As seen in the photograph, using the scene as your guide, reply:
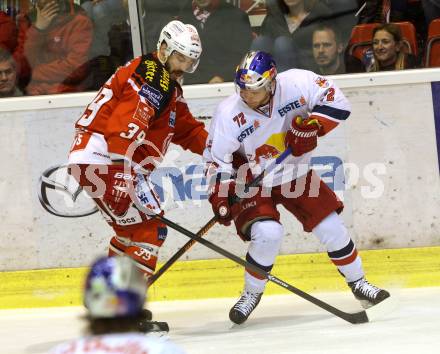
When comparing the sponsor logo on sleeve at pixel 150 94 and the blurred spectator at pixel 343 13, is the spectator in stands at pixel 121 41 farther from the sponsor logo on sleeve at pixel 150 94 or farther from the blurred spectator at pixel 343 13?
the sponsor logo on sleeve at pixel 150 94

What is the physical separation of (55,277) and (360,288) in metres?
1.69

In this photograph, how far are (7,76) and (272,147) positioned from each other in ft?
5.87

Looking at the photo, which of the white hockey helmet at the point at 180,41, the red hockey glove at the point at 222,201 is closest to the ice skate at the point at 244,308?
the red hockey glove at the point at 222,201

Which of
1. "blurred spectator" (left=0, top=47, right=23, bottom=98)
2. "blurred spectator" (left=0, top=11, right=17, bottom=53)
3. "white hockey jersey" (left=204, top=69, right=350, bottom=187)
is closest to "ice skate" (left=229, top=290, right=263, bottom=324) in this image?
"white hockey jersey" (left=204, top=69, right=350, bottom=187)

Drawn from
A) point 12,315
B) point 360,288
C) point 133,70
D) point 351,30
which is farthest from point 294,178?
point 12,315

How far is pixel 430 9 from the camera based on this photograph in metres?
5.53

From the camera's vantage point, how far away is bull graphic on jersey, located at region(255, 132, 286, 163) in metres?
4.68

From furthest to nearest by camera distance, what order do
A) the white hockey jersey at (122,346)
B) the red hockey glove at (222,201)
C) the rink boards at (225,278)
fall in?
the rink boards at (225,278)
the red hockey glove at (222,201)
the white hockey jersey at (122,346)

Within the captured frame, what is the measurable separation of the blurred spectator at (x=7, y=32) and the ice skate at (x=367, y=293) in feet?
7.65

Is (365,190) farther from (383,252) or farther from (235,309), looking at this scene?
(235,309)

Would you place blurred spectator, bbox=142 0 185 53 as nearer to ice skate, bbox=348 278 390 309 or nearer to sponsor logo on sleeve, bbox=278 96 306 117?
sponsor logo on sleeve, bbox=278 96 306 117

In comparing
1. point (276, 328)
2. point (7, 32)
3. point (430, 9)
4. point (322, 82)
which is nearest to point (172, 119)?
point (322, 82)

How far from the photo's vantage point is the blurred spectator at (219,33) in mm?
5629

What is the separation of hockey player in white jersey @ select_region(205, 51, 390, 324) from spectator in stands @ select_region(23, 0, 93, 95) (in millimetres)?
1325
